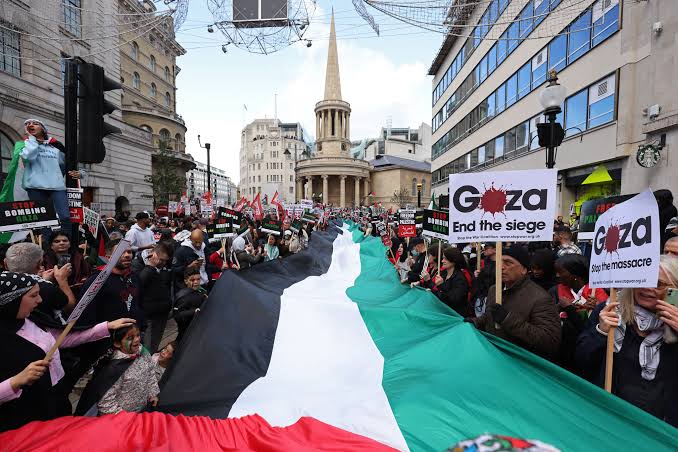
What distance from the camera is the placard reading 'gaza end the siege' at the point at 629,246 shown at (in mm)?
2146

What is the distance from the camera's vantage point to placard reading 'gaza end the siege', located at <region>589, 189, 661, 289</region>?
215cm

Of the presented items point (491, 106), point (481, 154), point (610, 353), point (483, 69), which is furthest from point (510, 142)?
point (610, 353)

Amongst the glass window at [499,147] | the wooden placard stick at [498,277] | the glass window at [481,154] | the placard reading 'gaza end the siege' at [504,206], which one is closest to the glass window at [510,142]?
the glass window at [499,147]

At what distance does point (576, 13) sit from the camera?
53.5 feet

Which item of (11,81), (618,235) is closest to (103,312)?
(618,235)

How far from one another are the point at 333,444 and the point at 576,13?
20779mm

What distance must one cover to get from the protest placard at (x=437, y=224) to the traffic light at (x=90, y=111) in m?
5.25

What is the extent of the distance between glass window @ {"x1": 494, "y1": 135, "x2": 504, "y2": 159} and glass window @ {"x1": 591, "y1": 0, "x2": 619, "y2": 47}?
8.91 m

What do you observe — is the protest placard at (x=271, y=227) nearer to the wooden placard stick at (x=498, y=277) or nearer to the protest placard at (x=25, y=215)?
the protest placard at (x=25, y=215)

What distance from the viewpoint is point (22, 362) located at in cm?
222

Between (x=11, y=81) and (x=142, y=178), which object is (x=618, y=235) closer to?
(x=11, y=81)

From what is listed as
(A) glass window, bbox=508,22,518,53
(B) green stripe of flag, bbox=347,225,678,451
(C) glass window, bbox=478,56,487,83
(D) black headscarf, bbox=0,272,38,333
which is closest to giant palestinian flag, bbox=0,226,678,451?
(B) green stripe of flag, bbox=347,225,678,451

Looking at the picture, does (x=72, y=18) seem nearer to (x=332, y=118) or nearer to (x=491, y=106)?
(x=491, y=106)

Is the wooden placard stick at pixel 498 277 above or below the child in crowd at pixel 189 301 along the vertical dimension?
above
